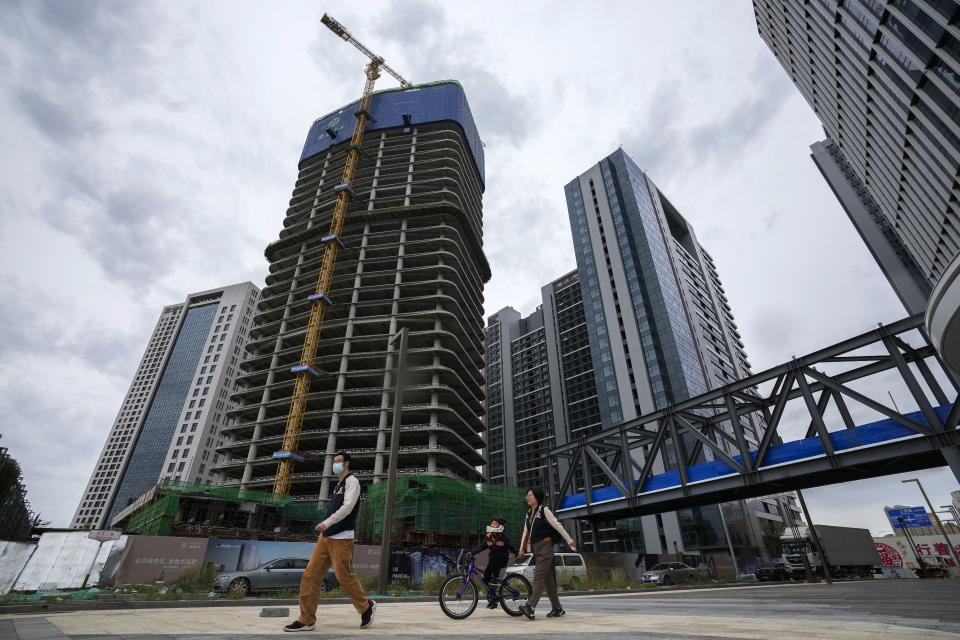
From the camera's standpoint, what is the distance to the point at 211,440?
287 ft

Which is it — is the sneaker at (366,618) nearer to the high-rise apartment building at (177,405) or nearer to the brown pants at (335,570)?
the brown pants at (335,570)

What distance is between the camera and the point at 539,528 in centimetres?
644

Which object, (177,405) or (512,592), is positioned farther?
(177,405)

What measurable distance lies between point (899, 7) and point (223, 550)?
48100 mm

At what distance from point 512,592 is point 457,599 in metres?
0.90

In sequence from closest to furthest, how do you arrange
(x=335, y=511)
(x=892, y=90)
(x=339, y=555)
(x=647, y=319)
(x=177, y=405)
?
(x=339, y=555) < (x=335, y=511) < (x=892, y=90) < (x=647, y=319) < (x=177, y=405)

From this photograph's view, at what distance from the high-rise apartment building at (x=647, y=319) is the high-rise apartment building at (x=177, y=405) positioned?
212 ft

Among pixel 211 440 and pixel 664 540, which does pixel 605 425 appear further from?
pixel 211 440

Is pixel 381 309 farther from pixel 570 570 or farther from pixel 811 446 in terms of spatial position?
pixel 811 446

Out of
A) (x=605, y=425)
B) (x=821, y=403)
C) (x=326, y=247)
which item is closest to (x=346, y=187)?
(x=326, y=247)

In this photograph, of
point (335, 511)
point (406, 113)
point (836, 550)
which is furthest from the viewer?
point (406, 113)

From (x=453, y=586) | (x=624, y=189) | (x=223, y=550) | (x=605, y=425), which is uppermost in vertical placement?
(x=624, y=189)

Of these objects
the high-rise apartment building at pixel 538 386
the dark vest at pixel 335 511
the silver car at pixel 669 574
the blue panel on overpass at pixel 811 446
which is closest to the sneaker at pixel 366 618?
the dark vest at pixel 335 511

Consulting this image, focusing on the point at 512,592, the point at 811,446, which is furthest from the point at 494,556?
the point at 811,446
